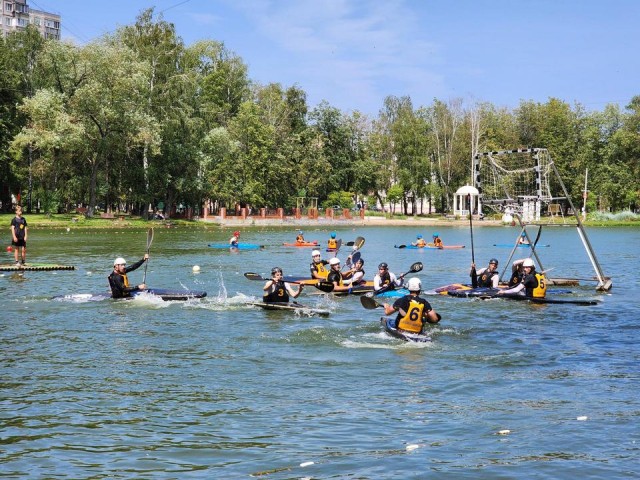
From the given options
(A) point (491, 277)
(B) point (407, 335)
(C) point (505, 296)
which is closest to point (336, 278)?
(A) point (491, 277)

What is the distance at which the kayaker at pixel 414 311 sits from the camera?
665 inches

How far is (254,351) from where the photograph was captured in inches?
673

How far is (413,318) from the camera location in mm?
17094

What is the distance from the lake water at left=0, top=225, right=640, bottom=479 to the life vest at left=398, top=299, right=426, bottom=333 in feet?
1.79

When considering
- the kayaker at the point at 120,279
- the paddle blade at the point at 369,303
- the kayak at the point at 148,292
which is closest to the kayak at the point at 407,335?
the paddle blade at the point at 369,303

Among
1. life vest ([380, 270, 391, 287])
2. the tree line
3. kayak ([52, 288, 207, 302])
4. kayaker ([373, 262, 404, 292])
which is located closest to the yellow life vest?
kayaker ([373, 262, 404, 292])

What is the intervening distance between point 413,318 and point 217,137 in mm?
66254

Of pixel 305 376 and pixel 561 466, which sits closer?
pixel 561 466

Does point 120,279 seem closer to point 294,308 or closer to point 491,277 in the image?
point 294,308

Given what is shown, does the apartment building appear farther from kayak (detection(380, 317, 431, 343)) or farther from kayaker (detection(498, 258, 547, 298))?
kayak (detection(380, 317, 431, 343))

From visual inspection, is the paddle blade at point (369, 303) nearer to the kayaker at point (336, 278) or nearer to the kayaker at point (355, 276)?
the kayaker at point (336, 278)

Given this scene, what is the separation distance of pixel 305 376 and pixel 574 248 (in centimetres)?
4679

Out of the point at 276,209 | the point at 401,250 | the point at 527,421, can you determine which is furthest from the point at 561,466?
the point at 276,209

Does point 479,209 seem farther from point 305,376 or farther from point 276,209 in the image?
point 305,376
